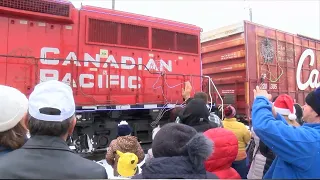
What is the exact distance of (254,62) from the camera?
8.48m

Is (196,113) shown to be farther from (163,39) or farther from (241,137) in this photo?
(163,39)

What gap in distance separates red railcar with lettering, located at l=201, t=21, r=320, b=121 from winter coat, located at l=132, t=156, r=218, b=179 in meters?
7.04

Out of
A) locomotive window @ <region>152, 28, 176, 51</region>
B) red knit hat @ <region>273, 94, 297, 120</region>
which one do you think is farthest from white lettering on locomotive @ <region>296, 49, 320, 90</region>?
red knit hat @ <region>273, 94, 297, 120</region>

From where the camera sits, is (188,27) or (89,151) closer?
(89,151)

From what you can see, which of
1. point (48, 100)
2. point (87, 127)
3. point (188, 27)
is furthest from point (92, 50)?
point (48, 100)

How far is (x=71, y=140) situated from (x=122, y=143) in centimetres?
334

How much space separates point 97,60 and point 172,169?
518 cm

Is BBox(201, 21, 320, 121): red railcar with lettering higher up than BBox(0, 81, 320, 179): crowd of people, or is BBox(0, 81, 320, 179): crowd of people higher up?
BBox(201, 21, 320, 121): red railcar with lettering

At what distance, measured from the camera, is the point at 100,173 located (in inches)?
57.6

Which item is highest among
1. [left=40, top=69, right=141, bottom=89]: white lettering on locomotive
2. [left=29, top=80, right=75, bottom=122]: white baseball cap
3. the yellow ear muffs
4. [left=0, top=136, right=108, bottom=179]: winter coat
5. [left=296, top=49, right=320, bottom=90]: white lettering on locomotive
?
[left=296, top=49, right=320, bottom=90]: white lettering on locomotive

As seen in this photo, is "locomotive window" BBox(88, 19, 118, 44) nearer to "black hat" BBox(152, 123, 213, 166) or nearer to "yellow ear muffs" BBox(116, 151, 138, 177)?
"yellow ear muffs" BBox(116, 151, 138, 177)

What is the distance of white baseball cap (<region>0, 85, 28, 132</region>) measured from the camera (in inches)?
67.2

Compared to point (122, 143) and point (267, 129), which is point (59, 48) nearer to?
point (122, 143)

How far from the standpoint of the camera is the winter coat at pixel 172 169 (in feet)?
5.00
